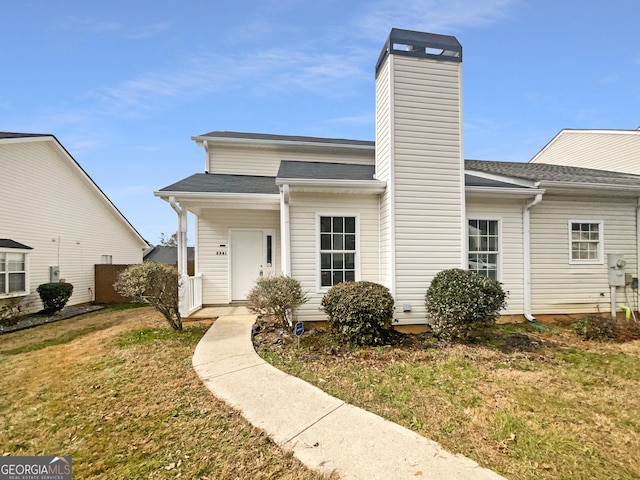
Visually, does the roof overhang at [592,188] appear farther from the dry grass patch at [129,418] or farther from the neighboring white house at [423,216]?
the dry grass patch at [129,418]

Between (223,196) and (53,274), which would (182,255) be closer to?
(223,196)

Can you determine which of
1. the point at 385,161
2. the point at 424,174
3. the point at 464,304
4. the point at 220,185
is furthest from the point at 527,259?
the point at 220,185

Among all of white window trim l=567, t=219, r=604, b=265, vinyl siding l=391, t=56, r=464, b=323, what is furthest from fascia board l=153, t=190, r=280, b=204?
white window trim l=567, t=219, r=604, b=265

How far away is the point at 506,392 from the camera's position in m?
3.55

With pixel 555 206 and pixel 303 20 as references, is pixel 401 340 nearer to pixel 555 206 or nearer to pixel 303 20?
pixel 555 206

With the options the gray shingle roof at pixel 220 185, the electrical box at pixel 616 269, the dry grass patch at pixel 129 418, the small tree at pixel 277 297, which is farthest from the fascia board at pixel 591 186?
the dry grass patch at pixel 129 418

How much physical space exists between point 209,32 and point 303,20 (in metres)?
2.82

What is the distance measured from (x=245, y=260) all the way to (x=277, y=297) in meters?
3.72

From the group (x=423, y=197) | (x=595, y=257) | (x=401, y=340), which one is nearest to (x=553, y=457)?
(x=401, y=340)

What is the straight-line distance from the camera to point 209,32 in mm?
8352

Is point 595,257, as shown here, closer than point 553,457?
No

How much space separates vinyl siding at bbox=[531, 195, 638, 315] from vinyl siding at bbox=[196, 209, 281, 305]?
7.83 meters

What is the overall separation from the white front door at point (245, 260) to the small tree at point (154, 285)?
2648mm

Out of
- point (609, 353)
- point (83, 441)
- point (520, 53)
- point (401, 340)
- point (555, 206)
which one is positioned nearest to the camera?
point (83, 441)
